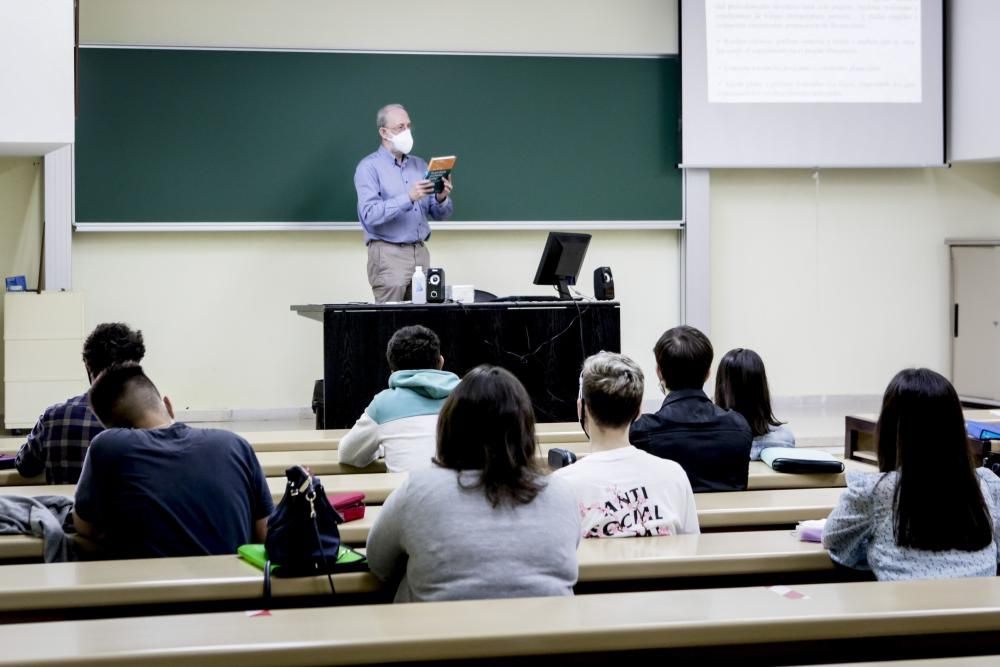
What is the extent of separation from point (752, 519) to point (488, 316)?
120 inches

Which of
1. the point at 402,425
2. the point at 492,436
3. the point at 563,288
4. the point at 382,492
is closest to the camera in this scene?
the point at 492,436

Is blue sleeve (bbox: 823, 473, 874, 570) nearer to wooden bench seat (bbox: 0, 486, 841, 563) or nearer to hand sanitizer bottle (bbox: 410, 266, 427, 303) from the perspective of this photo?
wooden bench seat (bbox: 0, 486, 841, 563)

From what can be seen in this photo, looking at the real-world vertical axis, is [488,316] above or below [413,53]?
below

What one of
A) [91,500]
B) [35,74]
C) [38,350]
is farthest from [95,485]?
[38,350]

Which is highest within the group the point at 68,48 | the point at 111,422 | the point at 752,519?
the point at 68,48

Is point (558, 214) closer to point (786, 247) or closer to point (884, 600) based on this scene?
point (786, 247)

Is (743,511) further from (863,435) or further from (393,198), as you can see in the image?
(393,198)

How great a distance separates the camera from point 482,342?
578cm

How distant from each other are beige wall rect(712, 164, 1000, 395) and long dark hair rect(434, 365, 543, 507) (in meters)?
6.06

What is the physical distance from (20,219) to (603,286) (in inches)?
153

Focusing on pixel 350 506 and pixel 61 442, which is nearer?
pixel 350 506

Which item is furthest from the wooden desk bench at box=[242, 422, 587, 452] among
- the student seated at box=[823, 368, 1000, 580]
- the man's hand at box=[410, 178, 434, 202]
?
the man's hand at box=[410, 178, 434, 202]

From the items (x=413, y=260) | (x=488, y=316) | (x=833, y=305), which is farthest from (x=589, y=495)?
(x=833, y=305)

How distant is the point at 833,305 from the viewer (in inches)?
324
